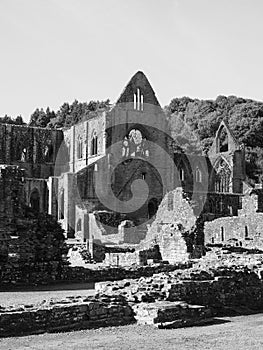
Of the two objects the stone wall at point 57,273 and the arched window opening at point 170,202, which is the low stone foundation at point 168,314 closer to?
the stone wall at point 57,273

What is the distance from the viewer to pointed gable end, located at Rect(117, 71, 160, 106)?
58250mm

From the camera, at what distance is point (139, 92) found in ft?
193

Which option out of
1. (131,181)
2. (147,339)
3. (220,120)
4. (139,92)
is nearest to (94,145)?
(131,181)

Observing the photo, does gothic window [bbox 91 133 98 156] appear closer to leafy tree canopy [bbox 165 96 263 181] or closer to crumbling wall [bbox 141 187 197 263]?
crumbling wall [bbox 141 187 197 263]

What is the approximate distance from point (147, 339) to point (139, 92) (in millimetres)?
49520

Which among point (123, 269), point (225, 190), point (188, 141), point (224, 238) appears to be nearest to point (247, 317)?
point (123, 269)

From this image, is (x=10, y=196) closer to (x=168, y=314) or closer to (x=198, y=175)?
(x=168, y=314)

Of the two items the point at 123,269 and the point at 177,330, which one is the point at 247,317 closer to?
the point at 177,330

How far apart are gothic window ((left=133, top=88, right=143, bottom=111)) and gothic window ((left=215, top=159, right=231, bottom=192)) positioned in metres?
16.9

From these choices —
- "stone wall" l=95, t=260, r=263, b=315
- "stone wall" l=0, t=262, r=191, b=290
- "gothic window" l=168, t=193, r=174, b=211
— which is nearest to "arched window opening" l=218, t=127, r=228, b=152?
"gothic window" l=168, t=193, r=174, b=211

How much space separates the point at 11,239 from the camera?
2048 cm

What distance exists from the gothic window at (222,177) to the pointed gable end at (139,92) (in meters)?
15.4

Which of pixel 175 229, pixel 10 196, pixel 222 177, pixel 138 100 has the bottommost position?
pixel 175 229

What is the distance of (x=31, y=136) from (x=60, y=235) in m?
42.4
